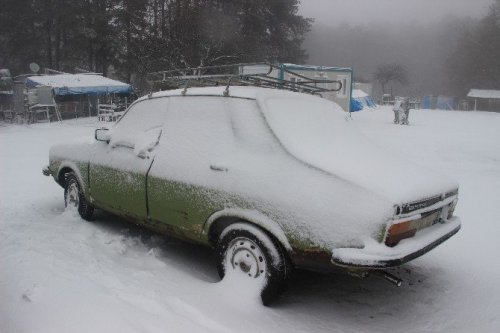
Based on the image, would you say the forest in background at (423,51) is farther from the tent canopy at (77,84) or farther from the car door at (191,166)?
the car door at (191,166)

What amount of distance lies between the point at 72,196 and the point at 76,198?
0.13 metres

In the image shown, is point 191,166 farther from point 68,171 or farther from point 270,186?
point 68,171

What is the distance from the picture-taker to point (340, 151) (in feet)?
12.2

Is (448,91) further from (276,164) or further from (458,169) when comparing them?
(276,164)

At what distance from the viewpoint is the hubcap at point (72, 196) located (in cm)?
554

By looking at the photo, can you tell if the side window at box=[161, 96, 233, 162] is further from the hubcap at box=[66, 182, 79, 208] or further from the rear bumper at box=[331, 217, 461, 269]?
the hubcap at box=[66, 182, 79, 208]

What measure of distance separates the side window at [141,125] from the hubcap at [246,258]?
1522mm

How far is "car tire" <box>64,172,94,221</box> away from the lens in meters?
5.37

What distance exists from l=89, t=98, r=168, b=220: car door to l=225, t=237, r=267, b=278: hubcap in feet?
3.91

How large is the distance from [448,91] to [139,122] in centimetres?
8643

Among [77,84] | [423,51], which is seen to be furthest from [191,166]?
[423,51]

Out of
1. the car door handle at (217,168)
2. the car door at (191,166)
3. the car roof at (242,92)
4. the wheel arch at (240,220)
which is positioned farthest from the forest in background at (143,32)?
the wheel arch at (240,220)

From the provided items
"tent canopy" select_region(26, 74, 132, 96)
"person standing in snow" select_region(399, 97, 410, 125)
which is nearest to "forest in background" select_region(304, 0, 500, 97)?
"person standing in snow" select_region(399, 97, 410, 125)

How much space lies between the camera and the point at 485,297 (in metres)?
3.98
